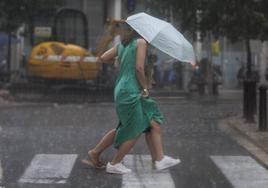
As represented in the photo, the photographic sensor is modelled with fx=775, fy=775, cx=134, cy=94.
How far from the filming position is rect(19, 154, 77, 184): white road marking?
891cm

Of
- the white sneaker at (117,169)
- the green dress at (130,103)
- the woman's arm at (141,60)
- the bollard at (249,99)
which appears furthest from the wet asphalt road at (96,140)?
the woman's arm at (141,60)

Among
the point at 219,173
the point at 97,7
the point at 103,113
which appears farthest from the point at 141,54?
the point at 97,7

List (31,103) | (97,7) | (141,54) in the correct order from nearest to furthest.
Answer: (141,54)
(31,103)
(97,7)

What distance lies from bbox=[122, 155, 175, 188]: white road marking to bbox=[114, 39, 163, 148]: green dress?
46cm

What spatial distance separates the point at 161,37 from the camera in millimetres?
9195

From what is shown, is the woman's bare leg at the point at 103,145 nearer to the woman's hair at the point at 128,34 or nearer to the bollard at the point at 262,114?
the woman's hair at the point at 128,34

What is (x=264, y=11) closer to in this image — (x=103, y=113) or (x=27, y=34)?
(x=103, y=113)

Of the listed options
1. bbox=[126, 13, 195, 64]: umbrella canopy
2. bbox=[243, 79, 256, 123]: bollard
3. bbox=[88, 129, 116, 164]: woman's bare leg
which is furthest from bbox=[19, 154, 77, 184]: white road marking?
bbox=[243, 79, 256, 123]: bollard

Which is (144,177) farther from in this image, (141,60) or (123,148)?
(141,60)

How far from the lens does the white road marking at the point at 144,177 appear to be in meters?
8.55

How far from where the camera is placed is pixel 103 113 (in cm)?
1878

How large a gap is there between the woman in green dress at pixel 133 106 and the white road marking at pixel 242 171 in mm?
747

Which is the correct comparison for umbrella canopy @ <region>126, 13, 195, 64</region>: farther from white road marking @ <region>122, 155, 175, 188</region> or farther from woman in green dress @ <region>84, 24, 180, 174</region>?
white road marking @ <region>122, 155, 175, 188</region>

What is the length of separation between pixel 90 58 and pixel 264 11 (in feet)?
36.4
